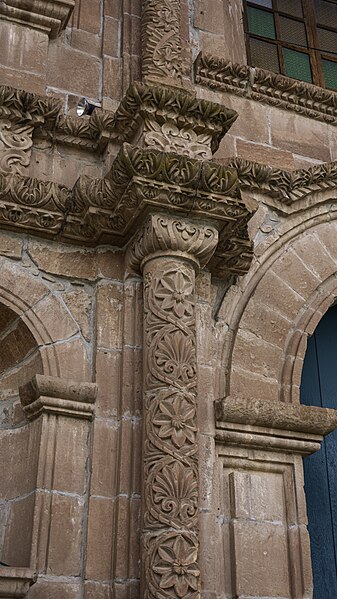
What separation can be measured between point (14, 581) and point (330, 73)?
15.1 feet

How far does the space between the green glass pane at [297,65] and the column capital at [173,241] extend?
2494mm

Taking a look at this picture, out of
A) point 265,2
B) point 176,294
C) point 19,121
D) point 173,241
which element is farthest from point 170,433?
point 265,2

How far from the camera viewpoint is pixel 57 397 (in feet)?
12.7

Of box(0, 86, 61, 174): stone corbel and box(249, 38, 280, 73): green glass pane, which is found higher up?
box(249, 38, 280, 73): green glass pane

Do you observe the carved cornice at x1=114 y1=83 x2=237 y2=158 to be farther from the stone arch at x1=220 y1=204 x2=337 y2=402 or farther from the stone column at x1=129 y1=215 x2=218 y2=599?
the stone arch at x1=220 y1=204 x2=337 y2=402

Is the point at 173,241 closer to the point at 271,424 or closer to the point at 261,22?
the point at 271,424

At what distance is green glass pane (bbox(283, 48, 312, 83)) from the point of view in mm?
6238

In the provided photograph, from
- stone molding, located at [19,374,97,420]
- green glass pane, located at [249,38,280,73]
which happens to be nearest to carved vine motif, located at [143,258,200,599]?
stone molding, located at [19,374,97,420]

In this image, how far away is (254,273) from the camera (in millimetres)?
4820

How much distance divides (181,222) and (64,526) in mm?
1562

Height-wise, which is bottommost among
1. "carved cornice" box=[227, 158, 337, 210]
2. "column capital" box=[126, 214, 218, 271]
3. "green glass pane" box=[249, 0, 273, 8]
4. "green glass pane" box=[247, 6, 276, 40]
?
"column capital" box=[126, 214, 218, 271]

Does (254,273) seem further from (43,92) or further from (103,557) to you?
(103,557)

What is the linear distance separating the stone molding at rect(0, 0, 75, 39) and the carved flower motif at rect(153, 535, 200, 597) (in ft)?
10.4

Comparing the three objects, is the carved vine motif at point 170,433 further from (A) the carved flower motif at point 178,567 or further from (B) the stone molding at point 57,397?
(B) the stone molding at point 57,397
